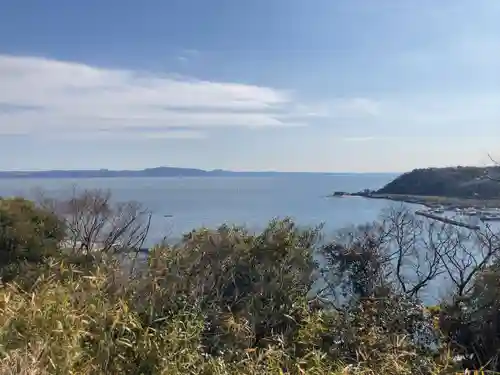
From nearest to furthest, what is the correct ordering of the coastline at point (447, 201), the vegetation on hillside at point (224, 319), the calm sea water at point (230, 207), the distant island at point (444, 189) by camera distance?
the vegetation on hillside at point (224, 319), the distant island at point (444, 189), the coastline at point (447, 201), the calm sea water at point (230, 207)

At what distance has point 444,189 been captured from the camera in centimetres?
3173

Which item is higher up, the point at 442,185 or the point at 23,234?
the point at 442,185

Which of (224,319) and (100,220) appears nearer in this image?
(224,319)

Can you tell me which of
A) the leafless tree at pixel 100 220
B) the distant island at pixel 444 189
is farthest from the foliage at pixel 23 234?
the distant island at pixel 444 189

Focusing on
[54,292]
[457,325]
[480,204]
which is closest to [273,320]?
[54,292]

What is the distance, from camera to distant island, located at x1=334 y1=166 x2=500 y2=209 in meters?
16.5

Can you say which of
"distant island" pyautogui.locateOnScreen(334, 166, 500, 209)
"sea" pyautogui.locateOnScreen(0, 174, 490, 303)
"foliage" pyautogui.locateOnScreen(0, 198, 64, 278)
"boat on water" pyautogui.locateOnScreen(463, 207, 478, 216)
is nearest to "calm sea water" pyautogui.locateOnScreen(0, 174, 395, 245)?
"sea" pyautogui.locateOnScreen(0, 174, 490, 303)

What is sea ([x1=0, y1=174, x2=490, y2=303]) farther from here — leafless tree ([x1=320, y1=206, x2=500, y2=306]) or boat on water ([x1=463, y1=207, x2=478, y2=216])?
boat on water ([x1=463, y1=207, x2=478, y2=216])

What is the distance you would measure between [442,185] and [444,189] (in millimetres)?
1083

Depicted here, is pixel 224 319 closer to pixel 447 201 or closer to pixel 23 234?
pixel 23 234

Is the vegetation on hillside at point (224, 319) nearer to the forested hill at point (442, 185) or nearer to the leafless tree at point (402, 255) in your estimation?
the leafless tree at point (402, 255)

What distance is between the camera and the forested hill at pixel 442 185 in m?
17.8

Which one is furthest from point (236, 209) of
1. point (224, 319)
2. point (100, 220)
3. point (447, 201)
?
point (224, 319)

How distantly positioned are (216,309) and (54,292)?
1.28m
